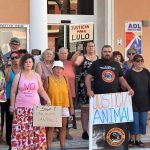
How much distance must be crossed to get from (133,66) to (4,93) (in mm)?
2484

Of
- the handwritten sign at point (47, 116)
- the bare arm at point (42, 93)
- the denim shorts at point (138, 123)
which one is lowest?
the denim shorts at point (138, 123)

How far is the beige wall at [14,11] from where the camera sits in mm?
11086

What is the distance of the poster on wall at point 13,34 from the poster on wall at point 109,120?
3.71 m

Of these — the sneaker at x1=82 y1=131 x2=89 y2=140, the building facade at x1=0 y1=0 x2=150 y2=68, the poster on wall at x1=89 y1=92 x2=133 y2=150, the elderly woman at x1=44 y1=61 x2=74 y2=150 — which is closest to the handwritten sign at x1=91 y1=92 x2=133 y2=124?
the poster on wall at x1=89 y1=92 x2=133 y2=150

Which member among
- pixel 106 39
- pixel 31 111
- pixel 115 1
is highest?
pixel 115 1

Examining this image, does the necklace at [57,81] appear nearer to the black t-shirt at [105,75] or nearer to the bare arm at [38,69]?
the bare arm at [38,69]

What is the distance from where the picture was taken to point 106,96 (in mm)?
7871

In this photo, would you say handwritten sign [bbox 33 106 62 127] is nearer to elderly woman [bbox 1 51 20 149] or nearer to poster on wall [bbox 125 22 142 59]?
elderly woman [bbox 1 51 20 149]

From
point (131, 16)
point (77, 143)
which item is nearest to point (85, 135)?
point (77, 143)

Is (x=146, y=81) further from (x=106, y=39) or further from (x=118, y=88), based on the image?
(x=106, y=39)

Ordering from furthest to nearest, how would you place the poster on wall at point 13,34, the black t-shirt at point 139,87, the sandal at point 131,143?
the poster on wall at point 13,34
the sandal at point 131,143
the black t-shirt at point 139,87

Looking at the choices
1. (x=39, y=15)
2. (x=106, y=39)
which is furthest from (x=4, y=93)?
(x=106, y=39)

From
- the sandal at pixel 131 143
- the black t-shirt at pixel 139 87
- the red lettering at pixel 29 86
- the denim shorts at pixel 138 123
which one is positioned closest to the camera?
the red lettering at pixel 29 86

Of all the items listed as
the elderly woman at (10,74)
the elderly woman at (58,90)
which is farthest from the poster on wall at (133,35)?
the elderly woman at (10,74)
